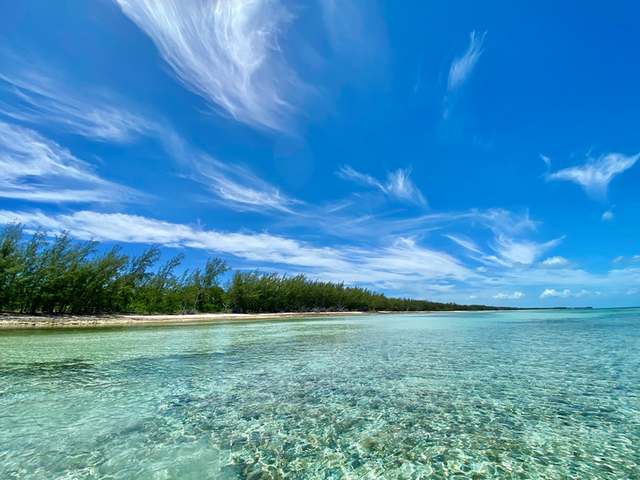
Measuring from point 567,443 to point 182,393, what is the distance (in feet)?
27.0

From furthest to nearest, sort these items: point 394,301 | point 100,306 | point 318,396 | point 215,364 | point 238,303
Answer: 1. point 394,301
2. point 238,303
3. point 100,306
4. point 215,364
5. point 318,396

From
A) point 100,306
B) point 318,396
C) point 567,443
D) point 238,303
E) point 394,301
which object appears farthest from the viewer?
point 394,301

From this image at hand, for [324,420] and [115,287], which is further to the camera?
[115,287]

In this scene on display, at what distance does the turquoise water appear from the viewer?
4.94 metres

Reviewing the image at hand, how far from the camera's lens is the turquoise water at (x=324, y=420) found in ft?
16.2

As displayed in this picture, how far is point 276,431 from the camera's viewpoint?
248 inches

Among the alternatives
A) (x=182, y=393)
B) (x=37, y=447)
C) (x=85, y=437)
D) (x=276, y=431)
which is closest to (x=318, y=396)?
(x=276, y=431)

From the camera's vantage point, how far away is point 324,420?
6816mm

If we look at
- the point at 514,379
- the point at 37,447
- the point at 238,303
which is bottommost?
the point at 37,447

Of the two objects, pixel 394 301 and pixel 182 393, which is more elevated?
pixel 394 301

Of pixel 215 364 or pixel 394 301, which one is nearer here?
pixel 215 364

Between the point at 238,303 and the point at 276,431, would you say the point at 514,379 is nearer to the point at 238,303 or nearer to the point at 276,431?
the point at 276,431

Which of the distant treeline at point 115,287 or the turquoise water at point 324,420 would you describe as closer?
the turquoise water at point 324,420

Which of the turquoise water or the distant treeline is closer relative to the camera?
the turquoise water
